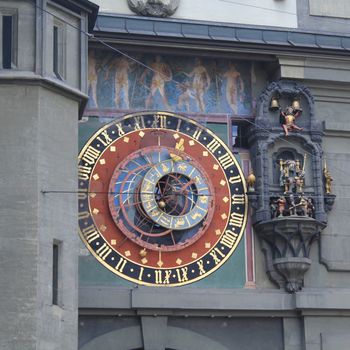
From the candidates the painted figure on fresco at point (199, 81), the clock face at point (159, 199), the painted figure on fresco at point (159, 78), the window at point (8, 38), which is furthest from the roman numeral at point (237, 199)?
the window at point (8, 38)

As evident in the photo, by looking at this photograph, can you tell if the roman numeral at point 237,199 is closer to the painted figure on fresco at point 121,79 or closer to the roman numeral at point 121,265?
→ the roman numeral at point 121,265

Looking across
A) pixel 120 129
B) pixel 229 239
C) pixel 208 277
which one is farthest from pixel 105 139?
pixel 208 277

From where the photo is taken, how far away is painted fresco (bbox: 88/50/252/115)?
2323 cm

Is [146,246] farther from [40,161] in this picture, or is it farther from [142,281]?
[40,161]

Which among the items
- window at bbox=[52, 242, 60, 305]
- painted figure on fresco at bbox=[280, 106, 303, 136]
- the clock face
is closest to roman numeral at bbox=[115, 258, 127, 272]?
the clock face

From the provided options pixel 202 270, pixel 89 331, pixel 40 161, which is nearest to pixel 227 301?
pixel 202 270

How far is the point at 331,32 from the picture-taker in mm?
24172

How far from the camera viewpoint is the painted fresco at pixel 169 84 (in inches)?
915

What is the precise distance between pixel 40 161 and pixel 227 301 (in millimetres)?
4165

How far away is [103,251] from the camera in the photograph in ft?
73.2

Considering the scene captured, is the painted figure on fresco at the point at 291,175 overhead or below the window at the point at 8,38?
below

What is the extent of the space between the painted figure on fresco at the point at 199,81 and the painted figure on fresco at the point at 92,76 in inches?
63.9

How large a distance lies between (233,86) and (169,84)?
1127 millimetres

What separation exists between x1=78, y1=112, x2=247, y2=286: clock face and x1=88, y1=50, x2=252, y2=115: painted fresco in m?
0.32
